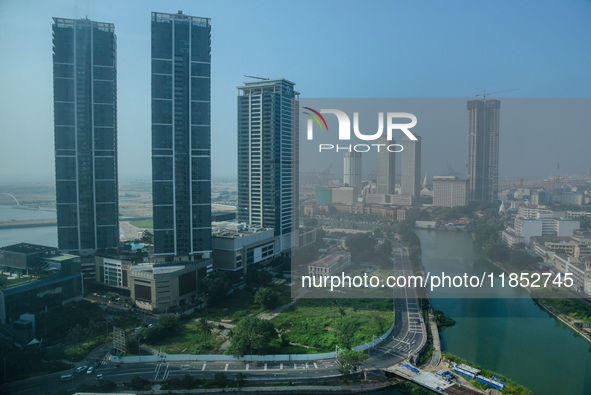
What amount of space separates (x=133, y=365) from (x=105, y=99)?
434cm

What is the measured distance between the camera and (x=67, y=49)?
20.9ft

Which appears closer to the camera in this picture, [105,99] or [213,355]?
[213,355]

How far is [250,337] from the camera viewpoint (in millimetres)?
4195

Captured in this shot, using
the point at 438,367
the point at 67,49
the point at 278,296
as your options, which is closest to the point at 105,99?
→ the point at 67,49

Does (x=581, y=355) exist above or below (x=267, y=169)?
below

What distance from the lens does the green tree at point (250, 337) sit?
416cm

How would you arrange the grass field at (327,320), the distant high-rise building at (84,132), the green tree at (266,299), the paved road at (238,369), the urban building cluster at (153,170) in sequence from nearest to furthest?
the paved road at (238,369) < the grass field at (327,320) < the green tree at (266,299) < the urban building cluster at (153,170) < the distant high-rise building at (84,132)

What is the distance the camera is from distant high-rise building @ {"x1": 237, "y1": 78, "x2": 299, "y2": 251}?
8.02m

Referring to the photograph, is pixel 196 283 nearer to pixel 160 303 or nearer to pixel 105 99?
pixel 160 303

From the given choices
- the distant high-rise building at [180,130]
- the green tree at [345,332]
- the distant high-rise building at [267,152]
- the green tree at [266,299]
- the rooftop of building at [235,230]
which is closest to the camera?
the green tree at [345,332]

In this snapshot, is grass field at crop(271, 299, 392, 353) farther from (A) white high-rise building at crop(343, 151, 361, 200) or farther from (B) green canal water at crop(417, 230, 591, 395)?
(A) white high-rise building at crop(343, 151, 361, 200)

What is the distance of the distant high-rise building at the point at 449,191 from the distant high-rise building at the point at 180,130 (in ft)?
12.1

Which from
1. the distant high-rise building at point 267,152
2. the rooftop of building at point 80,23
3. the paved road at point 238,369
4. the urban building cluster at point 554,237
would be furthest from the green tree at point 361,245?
the rooftop of building at point 80,23

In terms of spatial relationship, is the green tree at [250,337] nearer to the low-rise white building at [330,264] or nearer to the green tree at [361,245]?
the low-rise white building at [330,264]
